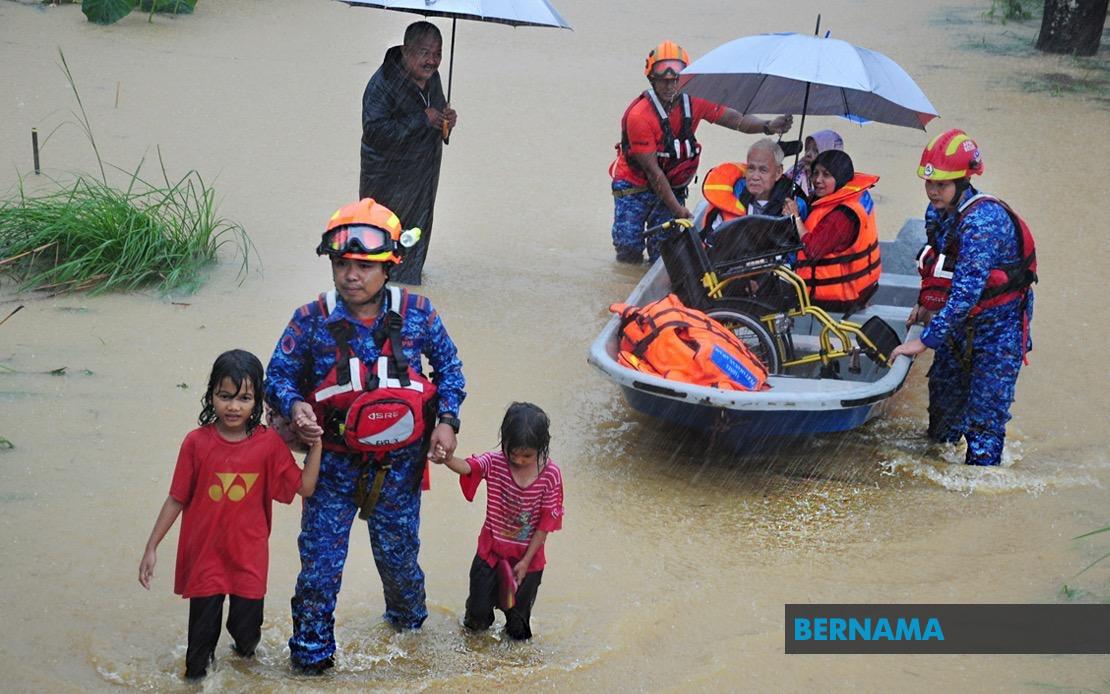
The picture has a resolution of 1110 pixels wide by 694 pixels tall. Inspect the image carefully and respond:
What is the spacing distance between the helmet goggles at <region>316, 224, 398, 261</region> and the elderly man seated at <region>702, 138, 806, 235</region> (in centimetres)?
333

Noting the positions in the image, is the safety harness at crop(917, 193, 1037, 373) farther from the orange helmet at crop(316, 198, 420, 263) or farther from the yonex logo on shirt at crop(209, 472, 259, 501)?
the yonex logo on shirt at crop(209, 472, 259, 501)

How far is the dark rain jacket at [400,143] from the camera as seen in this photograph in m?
8.43

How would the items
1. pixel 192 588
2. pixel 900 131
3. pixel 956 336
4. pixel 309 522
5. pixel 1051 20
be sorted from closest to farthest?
1. pixel 192 588
2. pixel 309 522
3. pixel 956 336
4. pixel 900 131
5. pixel 1051 20

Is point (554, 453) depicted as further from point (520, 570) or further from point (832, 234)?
point (520, 570)

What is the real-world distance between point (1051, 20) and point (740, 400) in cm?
1362

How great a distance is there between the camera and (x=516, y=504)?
15.2ft

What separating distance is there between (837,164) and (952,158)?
2.76 ft

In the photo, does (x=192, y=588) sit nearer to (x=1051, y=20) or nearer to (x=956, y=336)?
(x=956, y=336)

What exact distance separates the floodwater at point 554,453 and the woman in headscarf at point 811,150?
5.05 ft

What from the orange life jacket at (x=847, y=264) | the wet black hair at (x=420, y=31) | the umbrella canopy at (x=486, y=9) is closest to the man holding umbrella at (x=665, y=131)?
the umbrella canopy at (x=486, y=9)

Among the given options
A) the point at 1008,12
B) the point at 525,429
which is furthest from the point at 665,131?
the point at 1008,12

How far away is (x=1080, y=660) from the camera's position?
194 inches

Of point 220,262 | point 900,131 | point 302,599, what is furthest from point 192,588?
point 900,131

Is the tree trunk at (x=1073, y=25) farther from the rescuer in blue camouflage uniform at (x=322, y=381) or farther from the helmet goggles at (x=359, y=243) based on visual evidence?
the helmet goggles at (x=359, y=243)
